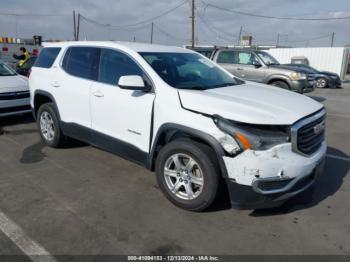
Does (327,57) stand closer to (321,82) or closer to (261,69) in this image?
(321,82)

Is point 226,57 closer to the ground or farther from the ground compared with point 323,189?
farther from the ground

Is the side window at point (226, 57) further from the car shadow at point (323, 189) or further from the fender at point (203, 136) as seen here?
the fender at point (203, 136)

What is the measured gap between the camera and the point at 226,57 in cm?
1242

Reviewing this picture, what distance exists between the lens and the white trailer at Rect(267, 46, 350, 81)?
26922 mm

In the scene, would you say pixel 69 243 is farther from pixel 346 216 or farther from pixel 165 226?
pixel 346 216

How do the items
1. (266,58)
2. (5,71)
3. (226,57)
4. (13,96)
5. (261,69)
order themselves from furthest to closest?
(226,57)
(266,58)
(261,69)
(5,71)
(13,96)

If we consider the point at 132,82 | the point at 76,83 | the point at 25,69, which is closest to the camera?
the point at 132,82

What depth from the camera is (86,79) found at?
469 cm

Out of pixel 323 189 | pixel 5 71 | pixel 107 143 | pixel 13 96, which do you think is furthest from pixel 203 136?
pixel 5 71

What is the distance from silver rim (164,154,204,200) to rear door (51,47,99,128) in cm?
167

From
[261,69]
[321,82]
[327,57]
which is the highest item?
[327,57]

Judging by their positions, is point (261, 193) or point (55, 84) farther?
point (55, 84)

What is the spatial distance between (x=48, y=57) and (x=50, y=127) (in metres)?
1.21

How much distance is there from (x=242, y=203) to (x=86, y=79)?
284 cm
